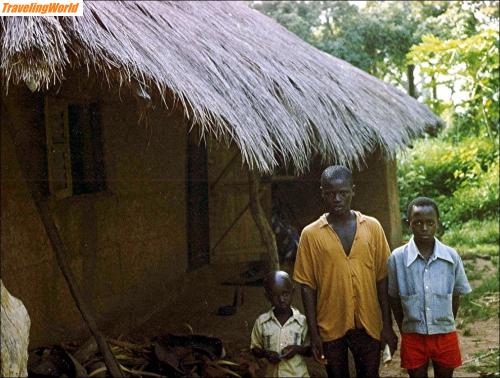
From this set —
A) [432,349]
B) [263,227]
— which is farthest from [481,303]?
[432,349]

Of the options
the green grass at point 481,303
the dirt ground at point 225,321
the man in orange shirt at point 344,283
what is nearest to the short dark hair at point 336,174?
the man in orange shirt at point 344,283

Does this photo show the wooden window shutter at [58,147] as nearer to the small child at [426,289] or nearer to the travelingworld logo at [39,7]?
the travelingworld logo at [39,7]

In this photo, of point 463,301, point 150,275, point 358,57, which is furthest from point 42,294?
point 358,57

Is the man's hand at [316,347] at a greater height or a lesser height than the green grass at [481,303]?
greater

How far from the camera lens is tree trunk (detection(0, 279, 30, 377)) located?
2.69m

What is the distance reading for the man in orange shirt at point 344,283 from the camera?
11.2 ft

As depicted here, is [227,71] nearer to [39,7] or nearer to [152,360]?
[39,7]

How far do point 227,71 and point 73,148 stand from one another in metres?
1.66

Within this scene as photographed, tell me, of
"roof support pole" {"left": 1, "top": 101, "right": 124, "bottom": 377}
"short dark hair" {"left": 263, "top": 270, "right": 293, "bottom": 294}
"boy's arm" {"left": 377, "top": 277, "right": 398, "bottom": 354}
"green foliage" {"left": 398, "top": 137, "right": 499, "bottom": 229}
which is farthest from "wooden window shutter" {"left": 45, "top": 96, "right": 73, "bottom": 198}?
"green foliage" {"left": 398, "top": 137, "right": 499, "bottom": 229}

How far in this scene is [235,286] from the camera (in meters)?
8.36

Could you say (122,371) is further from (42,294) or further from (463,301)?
(463,301)

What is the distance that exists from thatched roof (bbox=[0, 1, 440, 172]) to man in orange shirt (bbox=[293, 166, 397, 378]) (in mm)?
1064

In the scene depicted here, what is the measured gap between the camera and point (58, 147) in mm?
5547

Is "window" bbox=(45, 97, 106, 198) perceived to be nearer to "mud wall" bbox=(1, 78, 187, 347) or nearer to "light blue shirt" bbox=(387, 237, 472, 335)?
"mud wall" bbox=(1, 78, 187, 347)
